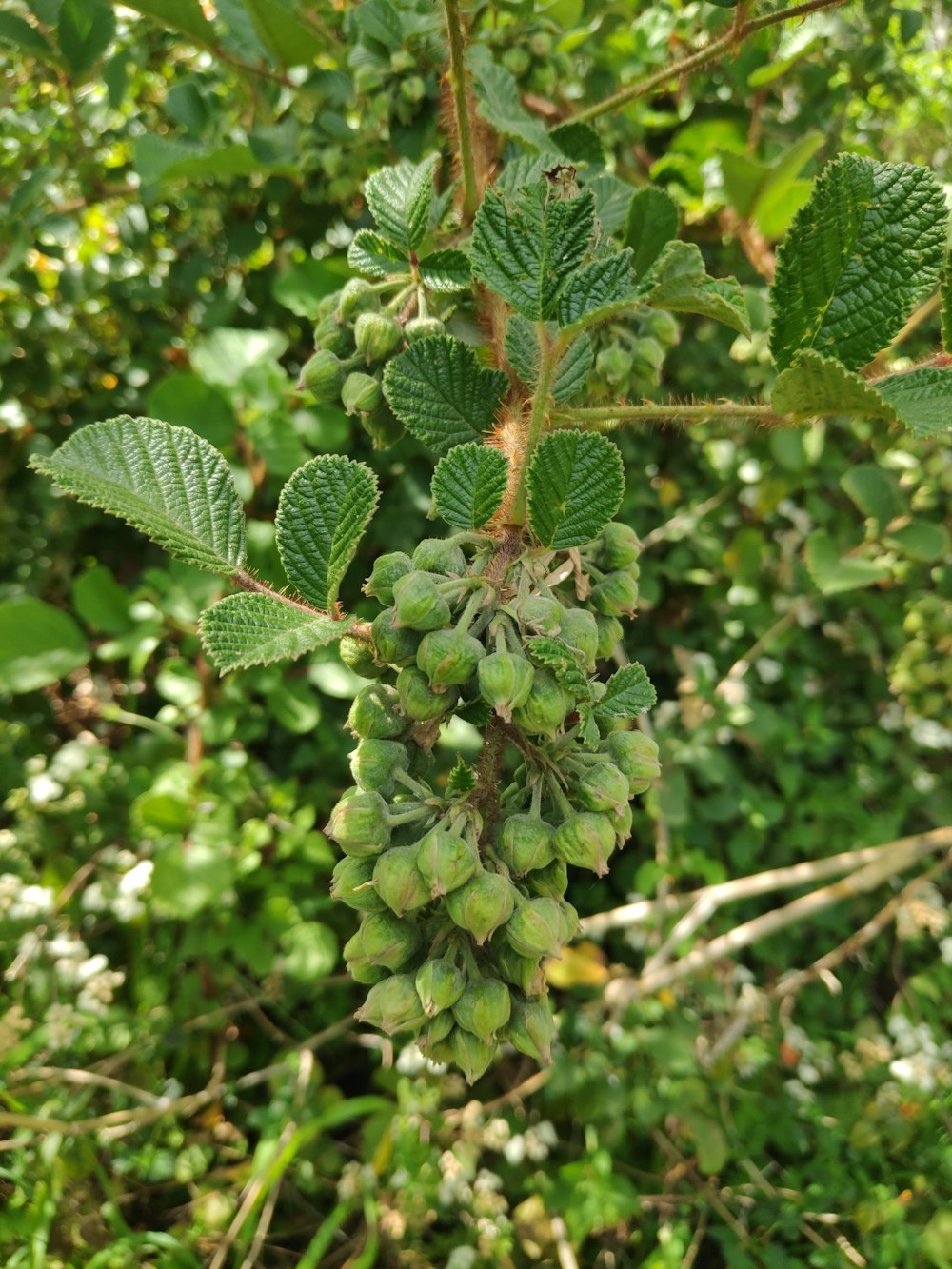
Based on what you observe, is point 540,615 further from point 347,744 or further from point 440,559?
point 347,744

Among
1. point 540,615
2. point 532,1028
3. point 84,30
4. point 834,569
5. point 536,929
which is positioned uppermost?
point 84,30

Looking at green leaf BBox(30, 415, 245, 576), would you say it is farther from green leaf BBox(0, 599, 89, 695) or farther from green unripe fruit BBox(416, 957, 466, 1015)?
green leaf BBox(0, 599, 89, 695)

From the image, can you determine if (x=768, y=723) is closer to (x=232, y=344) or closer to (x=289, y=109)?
(x=232, y=344)

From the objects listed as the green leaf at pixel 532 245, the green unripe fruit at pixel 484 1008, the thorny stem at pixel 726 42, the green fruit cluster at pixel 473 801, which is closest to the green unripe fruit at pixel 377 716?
the green fruit cluster at pixel 473 801

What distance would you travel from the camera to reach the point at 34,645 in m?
1.58

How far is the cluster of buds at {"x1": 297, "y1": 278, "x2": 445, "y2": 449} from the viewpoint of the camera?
31.1 inches

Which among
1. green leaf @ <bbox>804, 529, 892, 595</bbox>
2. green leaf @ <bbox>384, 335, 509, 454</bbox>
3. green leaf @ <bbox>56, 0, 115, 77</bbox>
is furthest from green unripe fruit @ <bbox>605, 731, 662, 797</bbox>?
green leaf @ <bbox>56, 0, 115, 77</bbox>

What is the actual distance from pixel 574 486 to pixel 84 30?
1.34 meters

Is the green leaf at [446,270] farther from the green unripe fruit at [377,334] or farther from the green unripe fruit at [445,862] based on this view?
the green unripe fruit at [445,862]

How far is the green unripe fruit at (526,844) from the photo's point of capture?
602mm

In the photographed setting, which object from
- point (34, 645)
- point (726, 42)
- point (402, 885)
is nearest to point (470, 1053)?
point (402, 885)

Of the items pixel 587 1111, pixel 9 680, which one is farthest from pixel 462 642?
pixel 587 1111

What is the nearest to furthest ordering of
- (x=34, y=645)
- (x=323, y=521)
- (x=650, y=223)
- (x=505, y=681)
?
(x=505, y=681)
(x=323, y=521)
(x=650, y=223)
(x=34, y=645)

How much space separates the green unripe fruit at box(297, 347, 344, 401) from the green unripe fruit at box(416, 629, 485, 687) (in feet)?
1.31
